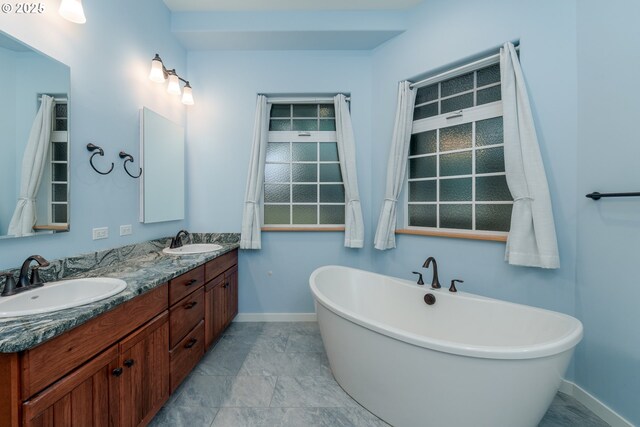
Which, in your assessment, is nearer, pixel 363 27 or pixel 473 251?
pixel 473 251

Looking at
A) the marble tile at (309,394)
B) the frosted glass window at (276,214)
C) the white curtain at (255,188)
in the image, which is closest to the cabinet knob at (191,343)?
the marble tile at (309,394)

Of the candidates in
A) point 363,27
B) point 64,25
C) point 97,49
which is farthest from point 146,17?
point 363,27

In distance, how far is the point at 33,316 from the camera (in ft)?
2.79

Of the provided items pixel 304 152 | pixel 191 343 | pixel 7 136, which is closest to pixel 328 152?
pixel 304 152

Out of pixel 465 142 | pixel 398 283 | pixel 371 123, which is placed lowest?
pixel 398 283

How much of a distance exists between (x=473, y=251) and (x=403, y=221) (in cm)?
67

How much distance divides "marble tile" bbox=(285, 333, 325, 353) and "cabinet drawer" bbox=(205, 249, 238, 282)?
88 cm

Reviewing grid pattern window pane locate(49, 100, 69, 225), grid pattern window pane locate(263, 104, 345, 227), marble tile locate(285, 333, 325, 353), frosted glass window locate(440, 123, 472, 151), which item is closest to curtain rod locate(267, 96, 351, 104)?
grid pattern window pane locate(263, 104, 345, 227)

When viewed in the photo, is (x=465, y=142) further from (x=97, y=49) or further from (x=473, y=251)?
(x=97, y=49)

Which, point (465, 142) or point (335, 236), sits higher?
point (465, 142)

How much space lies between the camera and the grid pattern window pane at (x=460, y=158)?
1.96 metres

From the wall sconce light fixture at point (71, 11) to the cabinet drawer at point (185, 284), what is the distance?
1.52 m

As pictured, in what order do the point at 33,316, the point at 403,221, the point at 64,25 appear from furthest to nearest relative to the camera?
1. the point at 403,221
2. the point at 64,25
3. the point at 33,316

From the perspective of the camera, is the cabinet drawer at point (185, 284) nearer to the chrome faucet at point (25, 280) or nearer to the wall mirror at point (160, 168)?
the chrome faucet at point (25, 280)
